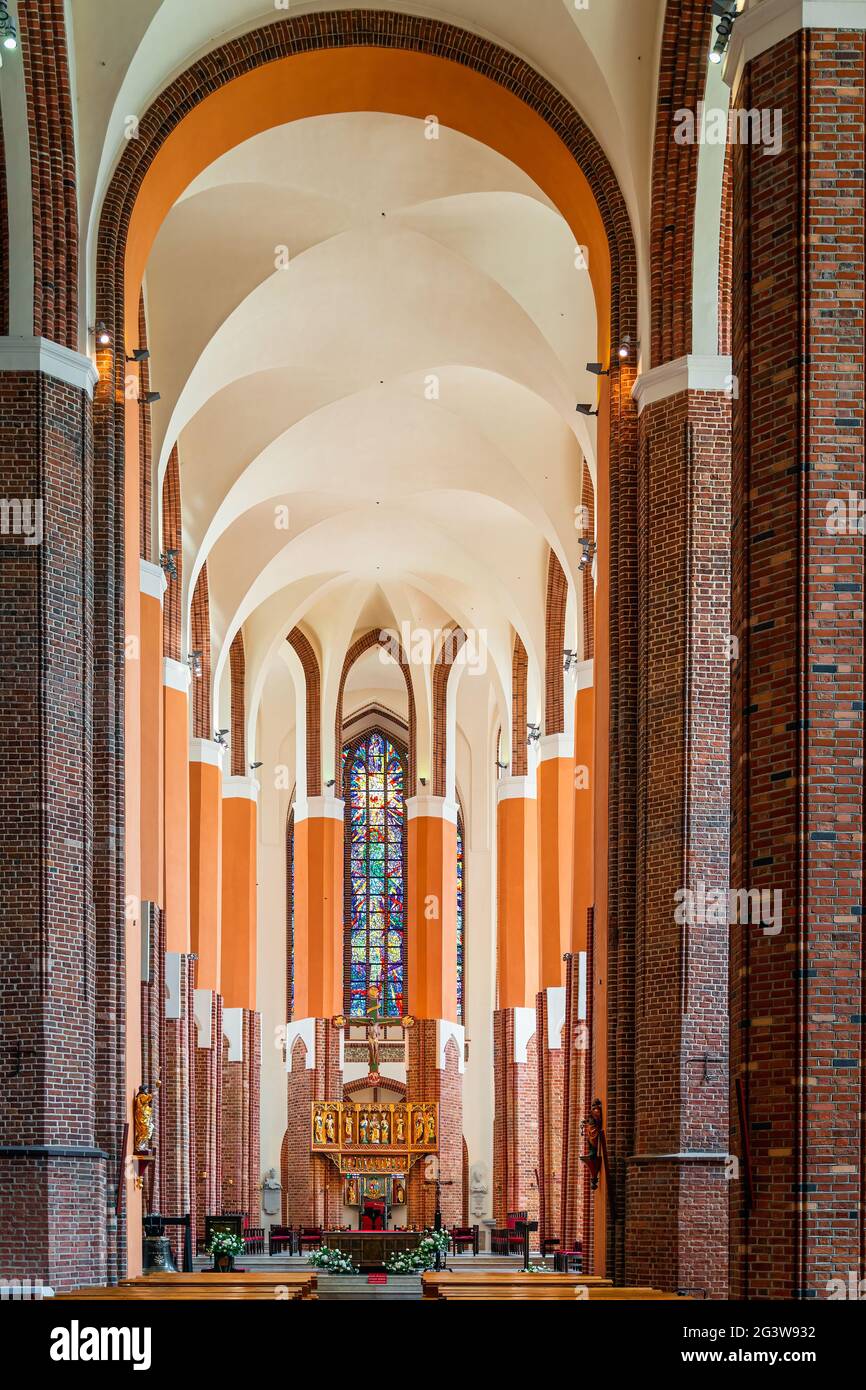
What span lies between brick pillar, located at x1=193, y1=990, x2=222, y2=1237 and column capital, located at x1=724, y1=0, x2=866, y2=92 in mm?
20790

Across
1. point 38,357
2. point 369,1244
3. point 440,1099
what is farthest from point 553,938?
point 38,357

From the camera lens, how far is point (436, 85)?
57.5 feet

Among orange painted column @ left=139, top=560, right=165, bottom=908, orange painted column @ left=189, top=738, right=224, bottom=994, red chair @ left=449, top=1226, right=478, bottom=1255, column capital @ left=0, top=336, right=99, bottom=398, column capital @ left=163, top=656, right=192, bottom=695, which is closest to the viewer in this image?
column capital @ left=0, top=336, right=99, bottom=398

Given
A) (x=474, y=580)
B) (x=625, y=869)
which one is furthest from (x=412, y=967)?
(x=625, y=869)

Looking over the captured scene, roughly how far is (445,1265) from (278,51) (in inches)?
668

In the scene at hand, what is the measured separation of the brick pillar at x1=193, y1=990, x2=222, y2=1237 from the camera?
28.2m

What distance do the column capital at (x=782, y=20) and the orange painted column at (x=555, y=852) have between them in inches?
709

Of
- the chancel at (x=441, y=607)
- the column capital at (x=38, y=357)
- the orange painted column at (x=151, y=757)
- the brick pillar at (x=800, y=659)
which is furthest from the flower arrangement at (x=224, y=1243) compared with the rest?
the brick pillar at (x=800, y=659)

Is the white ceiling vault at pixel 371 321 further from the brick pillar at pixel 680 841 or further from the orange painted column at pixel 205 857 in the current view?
the brick pillar at pixel 680 841

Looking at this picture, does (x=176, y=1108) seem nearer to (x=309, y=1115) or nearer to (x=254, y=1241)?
(x=254, y=1241)

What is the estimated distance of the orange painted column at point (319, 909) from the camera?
109ft

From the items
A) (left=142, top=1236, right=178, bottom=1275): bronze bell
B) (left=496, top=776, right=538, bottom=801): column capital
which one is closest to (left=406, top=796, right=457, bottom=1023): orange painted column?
A: (left=496, top=776, right=538, bottom=801): column capital

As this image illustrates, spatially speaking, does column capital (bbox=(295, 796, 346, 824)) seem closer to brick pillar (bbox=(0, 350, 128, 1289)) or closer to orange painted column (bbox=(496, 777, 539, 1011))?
orange painted column (bbox=(496, 777, 539, 1011))
